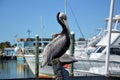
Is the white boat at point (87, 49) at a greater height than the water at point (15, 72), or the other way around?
the white boat at point (87, 49)

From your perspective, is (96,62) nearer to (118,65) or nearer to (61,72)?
(118,65)

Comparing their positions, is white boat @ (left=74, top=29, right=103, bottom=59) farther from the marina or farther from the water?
the water

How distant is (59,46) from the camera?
303 inches

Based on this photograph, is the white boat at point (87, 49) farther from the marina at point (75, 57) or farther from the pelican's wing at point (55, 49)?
the pelican's wing at point (55, 49)

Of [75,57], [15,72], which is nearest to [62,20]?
→ [75,57]

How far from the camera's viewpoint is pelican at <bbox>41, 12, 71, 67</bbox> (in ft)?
25.2

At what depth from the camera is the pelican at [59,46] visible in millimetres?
7668

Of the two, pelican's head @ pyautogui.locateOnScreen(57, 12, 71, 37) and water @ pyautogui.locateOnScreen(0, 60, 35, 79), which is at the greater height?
pelican's head @ pyautogui.locateOnScreen(57, 12, 71, 37)

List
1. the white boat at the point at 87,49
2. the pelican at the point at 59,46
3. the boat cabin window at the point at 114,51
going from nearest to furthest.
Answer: the pelican at the point at 59,46 → the boat cabin window at the point at 114,51 → the white boat at the point at 87,49

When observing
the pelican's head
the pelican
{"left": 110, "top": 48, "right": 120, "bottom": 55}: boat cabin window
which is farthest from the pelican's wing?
{"left": 110, "top": 48, "right": 120, "bottom": 55}: boat cabin window

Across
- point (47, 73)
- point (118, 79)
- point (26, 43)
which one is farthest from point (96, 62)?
point (26, 43)

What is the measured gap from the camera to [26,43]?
86.4 m

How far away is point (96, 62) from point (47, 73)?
488 cm

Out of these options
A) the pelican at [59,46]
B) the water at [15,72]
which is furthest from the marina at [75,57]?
the water at [15,72]
